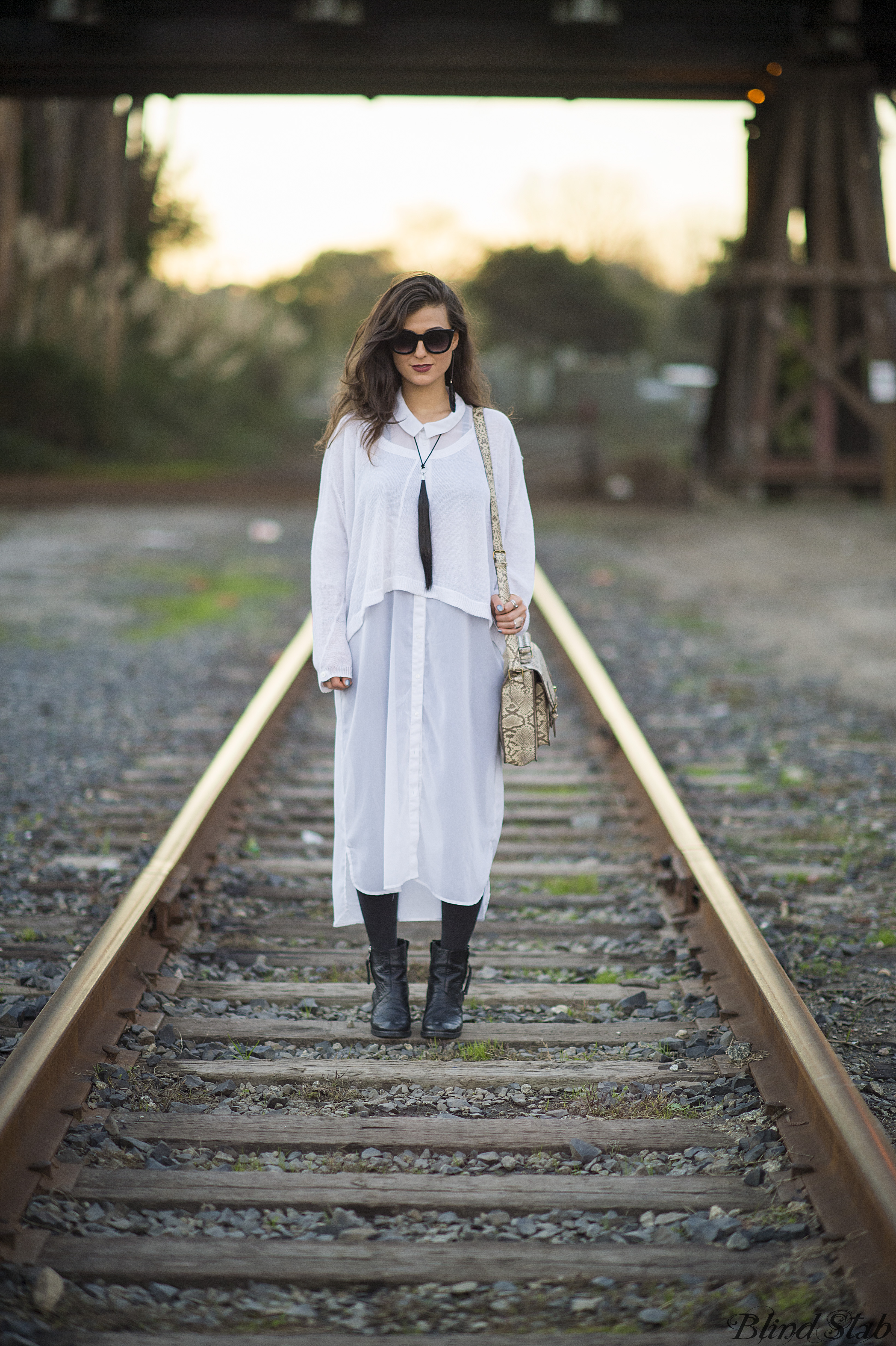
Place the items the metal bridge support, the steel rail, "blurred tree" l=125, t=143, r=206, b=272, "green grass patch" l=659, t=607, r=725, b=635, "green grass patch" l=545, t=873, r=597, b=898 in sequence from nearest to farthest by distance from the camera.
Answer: the steel rail → "green grass patch" l=545, t=873, r=597, b=898 → "green grass patch" l=659, t=607, r=725, b=635 → the metal bridge support → "blurred tree" l=125, t=143, r=206, b=272

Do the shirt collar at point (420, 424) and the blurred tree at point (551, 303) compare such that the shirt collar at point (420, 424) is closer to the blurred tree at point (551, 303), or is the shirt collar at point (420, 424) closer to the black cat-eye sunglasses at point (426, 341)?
the black cat-eye sunglasses at point (426, 341)

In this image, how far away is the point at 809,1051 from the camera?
9.05ft

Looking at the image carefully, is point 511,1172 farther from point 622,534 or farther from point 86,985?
point 622,534

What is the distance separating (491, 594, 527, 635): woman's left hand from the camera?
303 cm

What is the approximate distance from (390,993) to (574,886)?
122 centimetres

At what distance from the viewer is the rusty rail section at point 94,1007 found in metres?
2.47

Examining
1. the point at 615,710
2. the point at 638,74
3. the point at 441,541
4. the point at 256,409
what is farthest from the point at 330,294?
the point at 441,541

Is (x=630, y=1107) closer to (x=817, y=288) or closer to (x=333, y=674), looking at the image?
(x=333, y=674)

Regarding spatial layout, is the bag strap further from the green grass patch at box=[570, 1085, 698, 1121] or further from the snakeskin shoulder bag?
the green grass patch at box=[570, 1085, 698, 1121]

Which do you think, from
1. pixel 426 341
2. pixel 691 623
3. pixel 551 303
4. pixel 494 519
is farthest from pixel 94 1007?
pixel 551 303

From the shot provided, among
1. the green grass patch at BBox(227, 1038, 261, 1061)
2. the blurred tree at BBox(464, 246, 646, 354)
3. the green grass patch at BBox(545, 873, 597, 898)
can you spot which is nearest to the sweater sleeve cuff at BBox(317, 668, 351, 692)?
the green grass patch at BBox(227, 1038, 261, 1061)

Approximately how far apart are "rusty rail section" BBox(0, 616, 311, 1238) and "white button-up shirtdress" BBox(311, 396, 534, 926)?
72 cm

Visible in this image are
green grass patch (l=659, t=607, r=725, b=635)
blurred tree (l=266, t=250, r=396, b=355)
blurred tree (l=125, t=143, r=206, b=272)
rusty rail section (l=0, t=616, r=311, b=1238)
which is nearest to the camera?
rusty rail section (l=0, t=616, r=311, b=1238)

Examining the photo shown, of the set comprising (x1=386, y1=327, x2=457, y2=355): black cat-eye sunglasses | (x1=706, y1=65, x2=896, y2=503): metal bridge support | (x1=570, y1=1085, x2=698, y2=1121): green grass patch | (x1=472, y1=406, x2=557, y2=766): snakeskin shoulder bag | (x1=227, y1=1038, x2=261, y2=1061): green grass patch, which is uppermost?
(x1=706, y1=65, x2=896, y2=503): metal bridge support
